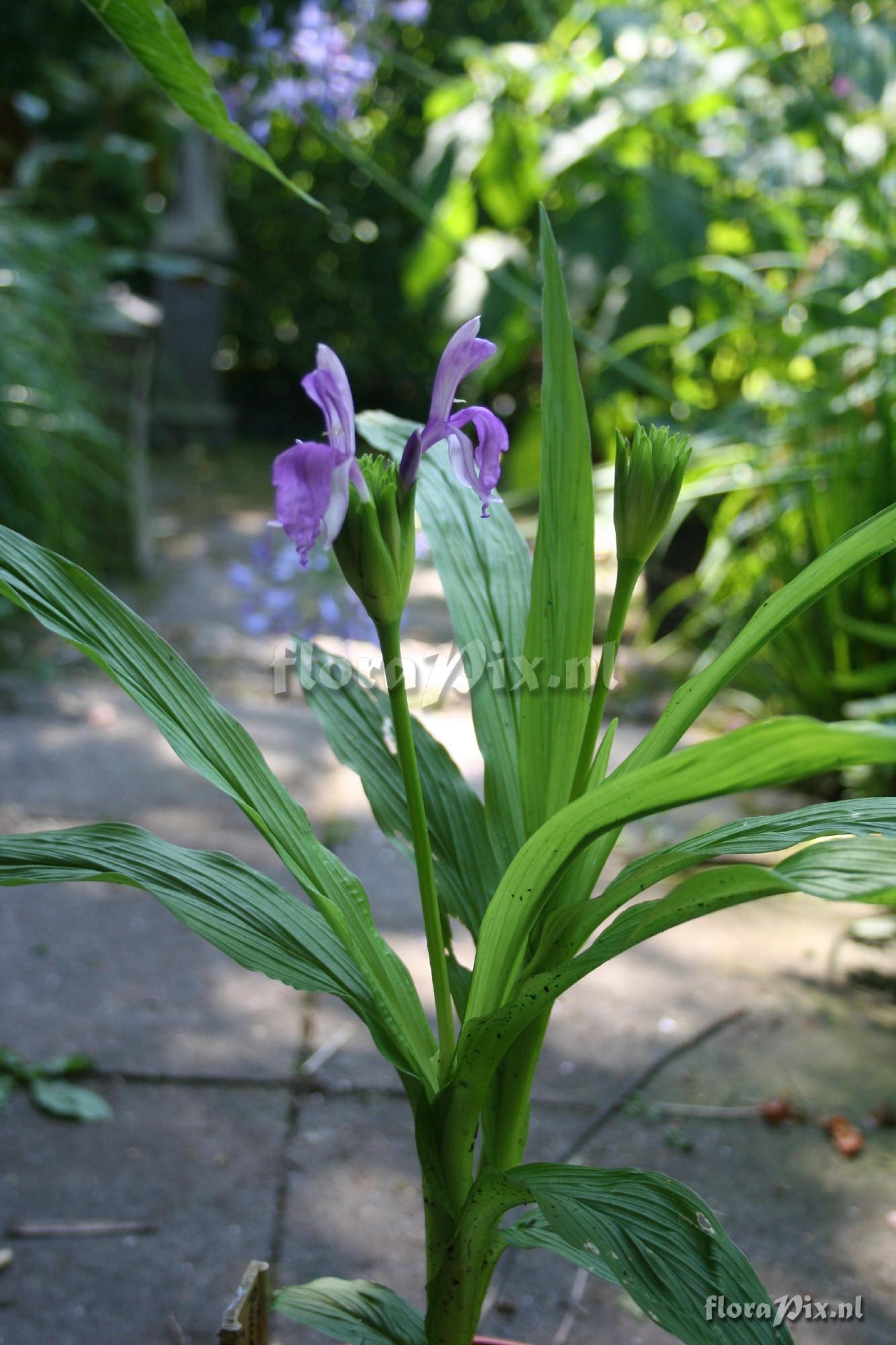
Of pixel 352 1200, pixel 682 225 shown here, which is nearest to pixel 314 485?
pixel 352 1200

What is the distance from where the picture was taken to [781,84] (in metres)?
2.54

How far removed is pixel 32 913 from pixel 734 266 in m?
1.60

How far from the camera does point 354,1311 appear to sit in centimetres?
72

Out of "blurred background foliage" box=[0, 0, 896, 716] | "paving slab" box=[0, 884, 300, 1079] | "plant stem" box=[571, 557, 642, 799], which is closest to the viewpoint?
"plant stem" box=[571, 557, 642, 799]

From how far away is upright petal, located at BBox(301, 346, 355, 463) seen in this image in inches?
22.8

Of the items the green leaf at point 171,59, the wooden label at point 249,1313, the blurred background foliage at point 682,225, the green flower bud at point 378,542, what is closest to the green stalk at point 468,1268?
the wooden label at point 249,1313

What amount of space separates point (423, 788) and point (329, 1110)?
0.61 metres

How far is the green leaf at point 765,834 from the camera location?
61cm

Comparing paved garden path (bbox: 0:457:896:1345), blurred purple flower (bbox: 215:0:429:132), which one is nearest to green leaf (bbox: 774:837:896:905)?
paved garden path (bbox: 0:457:896:1345)

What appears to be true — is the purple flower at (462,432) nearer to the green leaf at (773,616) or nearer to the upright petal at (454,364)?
the upright petal at (454,364)

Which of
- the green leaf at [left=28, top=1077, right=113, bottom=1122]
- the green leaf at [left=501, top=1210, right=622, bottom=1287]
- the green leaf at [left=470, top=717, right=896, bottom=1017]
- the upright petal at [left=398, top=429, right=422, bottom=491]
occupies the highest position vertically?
the upright petal at [left=398, top=429, right=422, bottom=491]

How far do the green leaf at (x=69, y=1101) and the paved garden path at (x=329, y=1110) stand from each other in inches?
0.5

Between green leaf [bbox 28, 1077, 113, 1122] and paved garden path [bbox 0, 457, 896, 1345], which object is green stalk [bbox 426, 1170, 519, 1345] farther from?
green leaf [bbox 28, 1077, 113, 1122]

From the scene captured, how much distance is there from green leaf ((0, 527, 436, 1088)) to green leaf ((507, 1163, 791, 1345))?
4.5 inches
